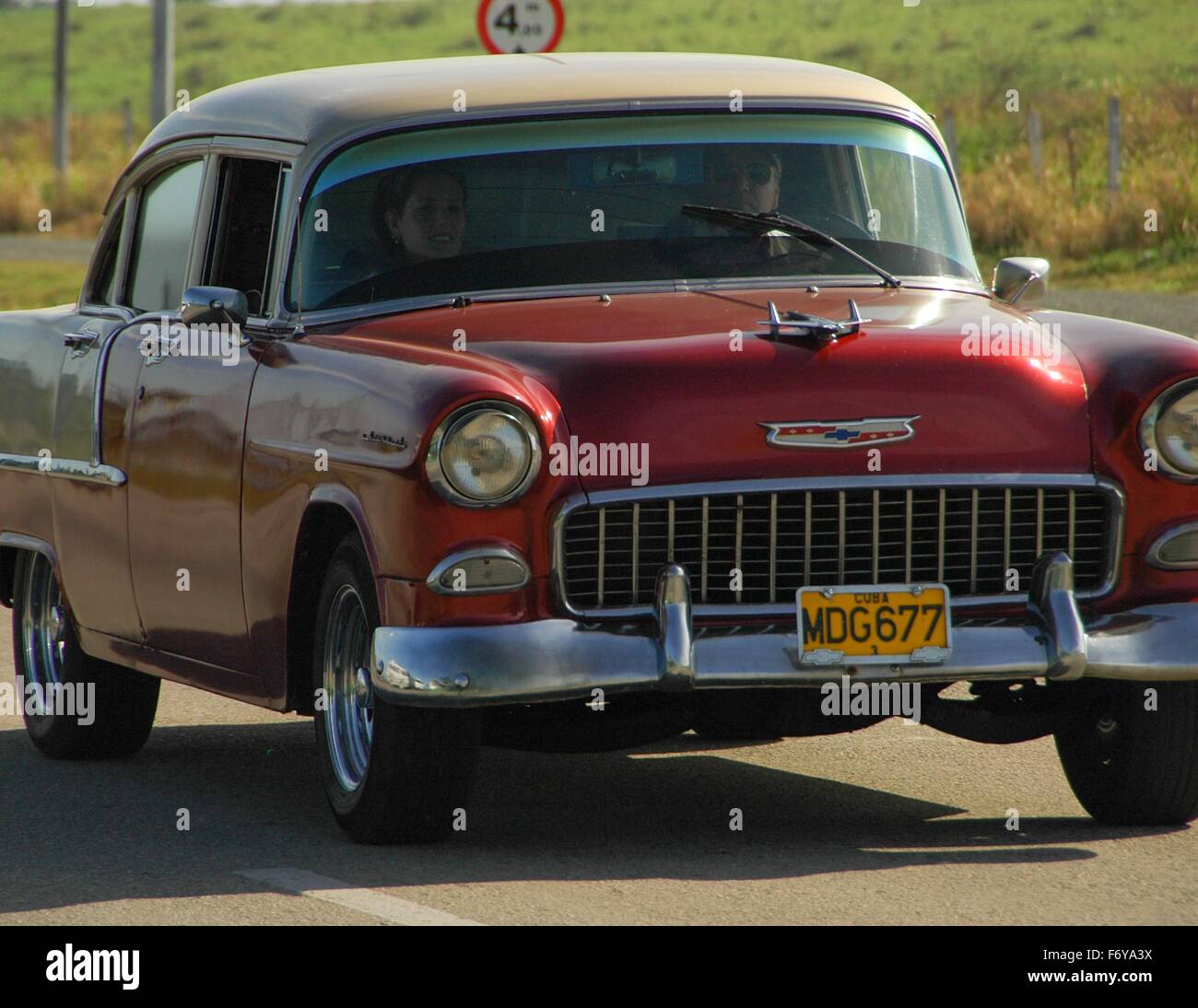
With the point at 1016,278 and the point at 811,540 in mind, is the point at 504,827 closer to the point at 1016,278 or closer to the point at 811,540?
the point at 811,540

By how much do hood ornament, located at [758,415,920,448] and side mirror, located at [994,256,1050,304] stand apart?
1.47 meters

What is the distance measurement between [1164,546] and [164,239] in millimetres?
3381

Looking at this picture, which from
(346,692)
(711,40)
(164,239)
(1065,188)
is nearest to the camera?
(346,692)

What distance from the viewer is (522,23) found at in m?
15.2

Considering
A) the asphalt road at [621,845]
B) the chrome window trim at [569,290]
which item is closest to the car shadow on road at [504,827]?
the asphalt road at [621,845]

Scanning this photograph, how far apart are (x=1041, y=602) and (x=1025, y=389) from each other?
51 cm

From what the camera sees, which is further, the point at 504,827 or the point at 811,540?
the point at 504,827

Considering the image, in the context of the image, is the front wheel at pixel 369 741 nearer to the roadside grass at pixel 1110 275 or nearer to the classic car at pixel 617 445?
the classic car at pixel 617 445

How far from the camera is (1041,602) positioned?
6039mm

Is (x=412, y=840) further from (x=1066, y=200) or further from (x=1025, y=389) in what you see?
(x=1066, y=200)

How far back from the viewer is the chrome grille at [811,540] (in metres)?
5.89

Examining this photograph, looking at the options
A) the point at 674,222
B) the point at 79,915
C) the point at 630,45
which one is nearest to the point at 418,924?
the point at 79,915
